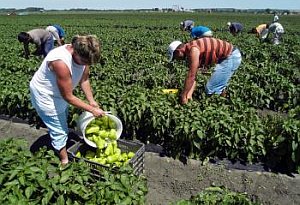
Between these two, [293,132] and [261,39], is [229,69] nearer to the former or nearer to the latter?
[293,132]

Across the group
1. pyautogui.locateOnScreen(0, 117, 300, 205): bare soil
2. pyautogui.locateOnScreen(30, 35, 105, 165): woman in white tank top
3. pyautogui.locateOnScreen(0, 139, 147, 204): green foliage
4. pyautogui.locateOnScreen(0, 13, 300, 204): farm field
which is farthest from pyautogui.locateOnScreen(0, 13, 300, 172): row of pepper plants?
pyautogui.locateOnScreen(0, 139, 147, 204): green foliage

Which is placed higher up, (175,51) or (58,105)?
(175,51)

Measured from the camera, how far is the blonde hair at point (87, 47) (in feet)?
12.1

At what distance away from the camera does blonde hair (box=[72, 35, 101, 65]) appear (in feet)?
12.1

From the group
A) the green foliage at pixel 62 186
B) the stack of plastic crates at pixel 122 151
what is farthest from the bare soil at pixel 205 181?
the green foliage at pixel 62 186

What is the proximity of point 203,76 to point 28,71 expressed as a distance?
434cm

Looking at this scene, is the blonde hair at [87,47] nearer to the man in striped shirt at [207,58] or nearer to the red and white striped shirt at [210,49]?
the man in striped shirt at [207,58]

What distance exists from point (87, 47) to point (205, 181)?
7.65 ft

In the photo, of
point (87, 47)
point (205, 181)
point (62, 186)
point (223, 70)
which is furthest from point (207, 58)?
point (62, 186)

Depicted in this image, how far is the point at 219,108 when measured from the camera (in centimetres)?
545

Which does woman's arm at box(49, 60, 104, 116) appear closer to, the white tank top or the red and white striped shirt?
the white tank top

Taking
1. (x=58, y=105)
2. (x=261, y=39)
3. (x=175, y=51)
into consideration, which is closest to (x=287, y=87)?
(x=175, y=51)

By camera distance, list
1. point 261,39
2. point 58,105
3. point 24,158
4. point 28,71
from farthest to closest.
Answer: point 261,39 < point 28,71 < point 58,105 < point 24,158

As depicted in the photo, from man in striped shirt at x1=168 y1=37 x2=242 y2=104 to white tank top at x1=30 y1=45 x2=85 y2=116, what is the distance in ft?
6.04
